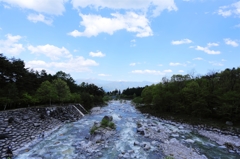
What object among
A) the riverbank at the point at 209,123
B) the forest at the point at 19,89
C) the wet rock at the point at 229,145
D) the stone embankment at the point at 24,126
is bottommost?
the wet rock at the point at 229,145

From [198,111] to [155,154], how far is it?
21.5m

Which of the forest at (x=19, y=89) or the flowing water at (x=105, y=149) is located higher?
the forest at (x=19, y=89)

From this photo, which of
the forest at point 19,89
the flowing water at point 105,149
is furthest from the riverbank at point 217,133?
the forest at point 19,89

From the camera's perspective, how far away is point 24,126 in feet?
68.3

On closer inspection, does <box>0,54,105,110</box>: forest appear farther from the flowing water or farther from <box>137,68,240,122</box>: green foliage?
<box>137,68,240,122</box>: green foliage

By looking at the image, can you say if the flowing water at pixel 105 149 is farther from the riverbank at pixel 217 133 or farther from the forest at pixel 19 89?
the forest at pixel 19 89

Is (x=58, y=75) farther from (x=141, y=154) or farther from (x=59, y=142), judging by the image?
(x=141, y=154)

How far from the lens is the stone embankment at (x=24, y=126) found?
1628 cm

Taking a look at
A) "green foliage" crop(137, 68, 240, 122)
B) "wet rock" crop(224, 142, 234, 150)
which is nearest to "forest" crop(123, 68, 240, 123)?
"green foliage" crop(137, 68, 240, 122)

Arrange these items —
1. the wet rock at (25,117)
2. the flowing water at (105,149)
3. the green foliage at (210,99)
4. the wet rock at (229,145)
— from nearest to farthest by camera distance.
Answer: the flowing water at (105,149), the wet rock at (229,145), the wet rock at (25,117), the green foliage at (210,99)

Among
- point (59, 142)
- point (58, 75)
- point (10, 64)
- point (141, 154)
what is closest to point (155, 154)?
point (141, 154)

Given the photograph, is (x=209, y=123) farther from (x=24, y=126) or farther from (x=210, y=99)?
(x=24, y=126)

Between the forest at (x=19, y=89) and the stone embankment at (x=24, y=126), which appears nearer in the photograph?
the stone embankment at (x=24, y=126)

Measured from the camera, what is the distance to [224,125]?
27.0 meters
